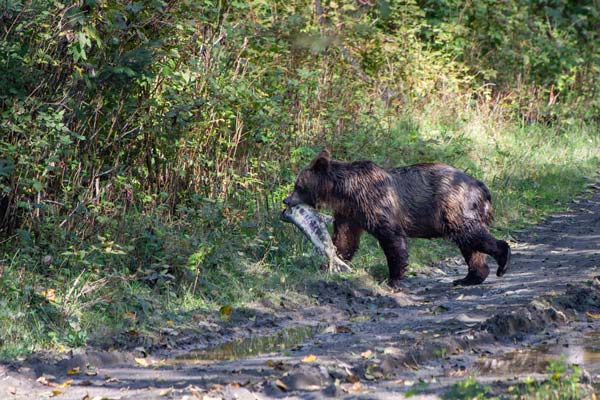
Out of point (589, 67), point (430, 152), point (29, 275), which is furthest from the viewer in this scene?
point (589, 67)

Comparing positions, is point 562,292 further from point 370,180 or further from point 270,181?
point 270,181

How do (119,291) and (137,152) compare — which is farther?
(137,152)

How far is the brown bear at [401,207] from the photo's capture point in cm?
1033

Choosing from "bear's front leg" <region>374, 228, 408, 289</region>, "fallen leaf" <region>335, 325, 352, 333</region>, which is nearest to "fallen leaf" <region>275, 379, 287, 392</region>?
"fallen leaf" <region>335, 325, 352, 333</region>

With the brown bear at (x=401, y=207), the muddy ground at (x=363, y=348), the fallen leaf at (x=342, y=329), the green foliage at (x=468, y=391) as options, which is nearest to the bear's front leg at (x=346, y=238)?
the brown bear at (x=401, y=207)

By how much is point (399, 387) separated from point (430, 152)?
916 centimetres

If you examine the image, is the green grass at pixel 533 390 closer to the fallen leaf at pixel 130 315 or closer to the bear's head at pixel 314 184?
the fallen leaf at pixel 130 315

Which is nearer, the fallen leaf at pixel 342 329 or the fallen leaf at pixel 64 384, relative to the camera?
the fallen leaf at pixel 64 384

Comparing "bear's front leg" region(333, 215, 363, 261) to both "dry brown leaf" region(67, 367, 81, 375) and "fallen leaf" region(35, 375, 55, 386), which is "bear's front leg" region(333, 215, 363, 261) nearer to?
"dry brown leaf" region(67, 367, 81, 375)

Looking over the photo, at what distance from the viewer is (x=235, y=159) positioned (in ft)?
38.2

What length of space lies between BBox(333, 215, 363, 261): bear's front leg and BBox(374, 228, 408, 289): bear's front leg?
1.59 ft

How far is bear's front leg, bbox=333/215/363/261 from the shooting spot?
10711mm

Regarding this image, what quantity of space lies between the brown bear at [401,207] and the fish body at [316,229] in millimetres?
149

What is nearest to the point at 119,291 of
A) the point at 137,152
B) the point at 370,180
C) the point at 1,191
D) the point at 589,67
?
the point at 1,191
